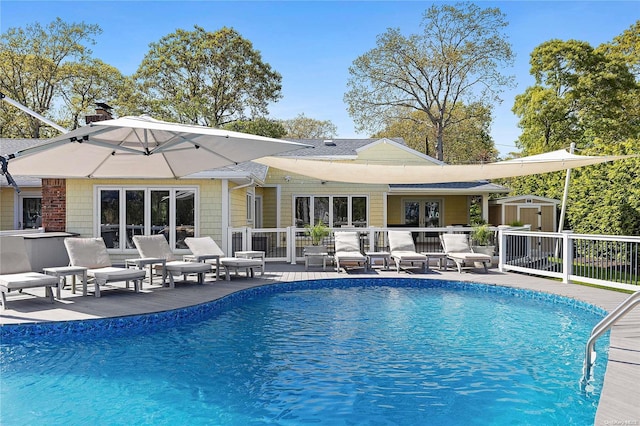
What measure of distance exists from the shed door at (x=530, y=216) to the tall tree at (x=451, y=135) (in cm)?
1137

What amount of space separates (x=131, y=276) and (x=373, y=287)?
17.1ft

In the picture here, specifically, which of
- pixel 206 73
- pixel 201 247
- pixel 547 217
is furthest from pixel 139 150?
pixel 206 73

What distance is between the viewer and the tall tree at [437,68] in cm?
2997

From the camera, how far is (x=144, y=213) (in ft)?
44.2

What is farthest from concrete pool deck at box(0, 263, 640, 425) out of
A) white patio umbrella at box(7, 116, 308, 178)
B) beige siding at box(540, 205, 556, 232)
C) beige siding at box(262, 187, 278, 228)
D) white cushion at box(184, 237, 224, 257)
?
beige siding at box(540, 205, 556, 232)

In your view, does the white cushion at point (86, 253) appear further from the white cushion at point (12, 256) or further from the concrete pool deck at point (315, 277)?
the white cushion at point (12, 256)

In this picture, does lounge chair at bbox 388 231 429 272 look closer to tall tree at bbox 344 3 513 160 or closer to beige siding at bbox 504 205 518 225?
beige siding at bbox 504 205 518 225

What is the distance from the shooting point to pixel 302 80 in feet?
83.6

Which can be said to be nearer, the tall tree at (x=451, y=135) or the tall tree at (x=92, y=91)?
the tall tree at (x=92, y=91)

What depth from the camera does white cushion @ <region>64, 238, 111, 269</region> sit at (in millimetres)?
9211

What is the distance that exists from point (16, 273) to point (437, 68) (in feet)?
90.4

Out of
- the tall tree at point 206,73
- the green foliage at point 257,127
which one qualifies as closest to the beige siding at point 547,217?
the green foliage at point 257,127

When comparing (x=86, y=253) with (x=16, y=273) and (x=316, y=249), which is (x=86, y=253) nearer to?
(x=16, y=273)

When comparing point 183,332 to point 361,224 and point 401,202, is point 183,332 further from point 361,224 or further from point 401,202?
point 401,202
